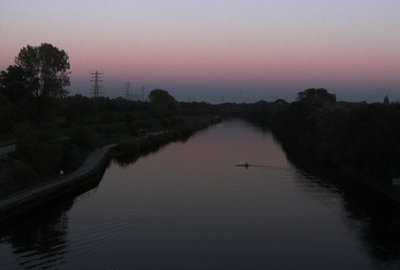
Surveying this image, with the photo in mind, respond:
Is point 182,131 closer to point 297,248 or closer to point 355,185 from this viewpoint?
point 355,185

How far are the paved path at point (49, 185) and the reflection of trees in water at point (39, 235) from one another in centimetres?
80

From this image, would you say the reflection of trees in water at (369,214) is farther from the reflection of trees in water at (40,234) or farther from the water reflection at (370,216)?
the reflection of trees in water at (40,234)

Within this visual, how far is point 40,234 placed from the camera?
2106 centimetres

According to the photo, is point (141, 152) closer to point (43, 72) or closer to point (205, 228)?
point (43, 72)

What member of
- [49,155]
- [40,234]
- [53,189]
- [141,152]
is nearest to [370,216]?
[40,234]

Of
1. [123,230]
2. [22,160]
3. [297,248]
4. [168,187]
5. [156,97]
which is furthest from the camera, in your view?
[156,97]

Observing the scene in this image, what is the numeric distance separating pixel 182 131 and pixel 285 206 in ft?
166

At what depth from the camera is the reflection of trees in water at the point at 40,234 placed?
58.6 feet

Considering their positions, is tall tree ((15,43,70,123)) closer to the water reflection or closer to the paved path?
the paved path

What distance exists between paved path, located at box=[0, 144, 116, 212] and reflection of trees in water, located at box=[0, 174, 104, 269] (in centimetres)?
74

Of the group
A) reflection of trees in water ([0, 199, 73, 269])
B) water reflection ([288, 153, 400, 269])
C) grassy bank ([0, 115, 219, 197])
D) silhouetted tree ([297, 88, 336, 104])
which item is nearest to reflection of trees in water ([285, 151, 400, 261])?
water reflection ([288, 153, 400, 269])

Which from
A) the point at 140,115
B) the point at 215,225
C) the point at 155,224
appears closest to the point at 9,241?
the point at 155,224

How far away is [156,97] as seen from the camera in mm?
126688

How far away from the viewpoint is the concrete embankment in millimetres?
22953
